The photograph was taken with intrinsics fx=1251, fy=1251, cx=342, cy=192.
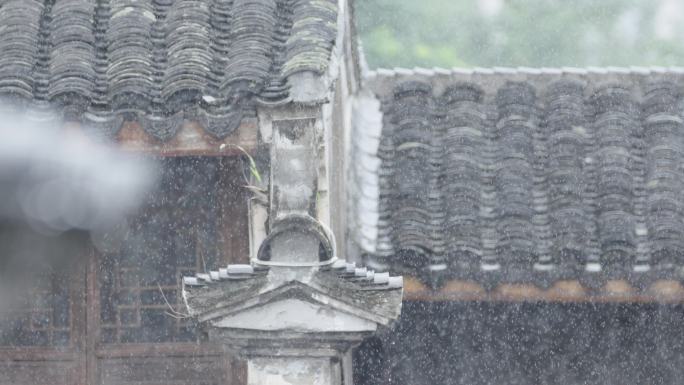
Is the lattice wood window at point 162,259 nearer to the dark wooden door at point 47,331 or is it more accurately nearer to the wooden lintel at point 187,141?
the dark wooden door at point 47,331

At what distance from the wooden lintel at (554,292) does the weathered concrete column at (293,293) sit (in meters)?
1.65

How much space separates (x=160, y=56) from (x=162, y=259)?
1.61 metres

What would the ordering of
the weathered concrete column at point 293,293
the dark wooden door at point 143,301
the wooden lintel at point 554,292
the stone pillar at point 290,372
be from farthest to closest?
the dark wooden door at point 143,301 < the wooden lintel at point 554,292 < the stone pillar at point 290,372 < the weathered concrete column at point 293,293

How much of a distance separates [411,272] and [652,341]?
2.04 meters

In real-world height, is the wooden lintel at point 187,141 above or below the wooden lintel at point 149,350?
above

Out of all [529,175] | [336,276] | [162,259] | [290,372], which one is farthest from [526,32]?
[336,276]

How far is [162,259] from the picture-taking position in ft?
27.6

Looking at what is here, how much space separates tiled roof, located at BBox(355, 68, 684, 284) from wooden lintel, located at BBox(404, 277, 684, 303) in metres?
0.08

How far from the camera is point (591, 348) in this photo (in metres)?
8.94

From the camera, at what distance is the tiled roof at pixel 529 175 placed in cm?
805

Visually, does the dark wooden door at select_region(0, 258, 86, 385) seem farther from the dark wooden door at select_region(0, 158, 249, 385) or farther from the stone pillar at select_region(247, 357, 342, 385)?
the stone pillar at select_region(247, 357, 342, 385)

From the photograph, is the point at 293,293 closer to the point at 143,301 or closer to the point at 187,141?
the point at 187,141

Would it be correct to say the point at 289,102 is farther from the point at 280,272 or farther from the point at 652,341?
the point at 652,341

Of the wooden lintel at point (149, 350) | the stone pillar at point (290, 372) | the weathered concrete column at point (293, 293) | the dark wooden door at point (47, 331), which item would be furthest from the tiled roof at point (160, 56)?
the wooden lintel at point (149, 350)
